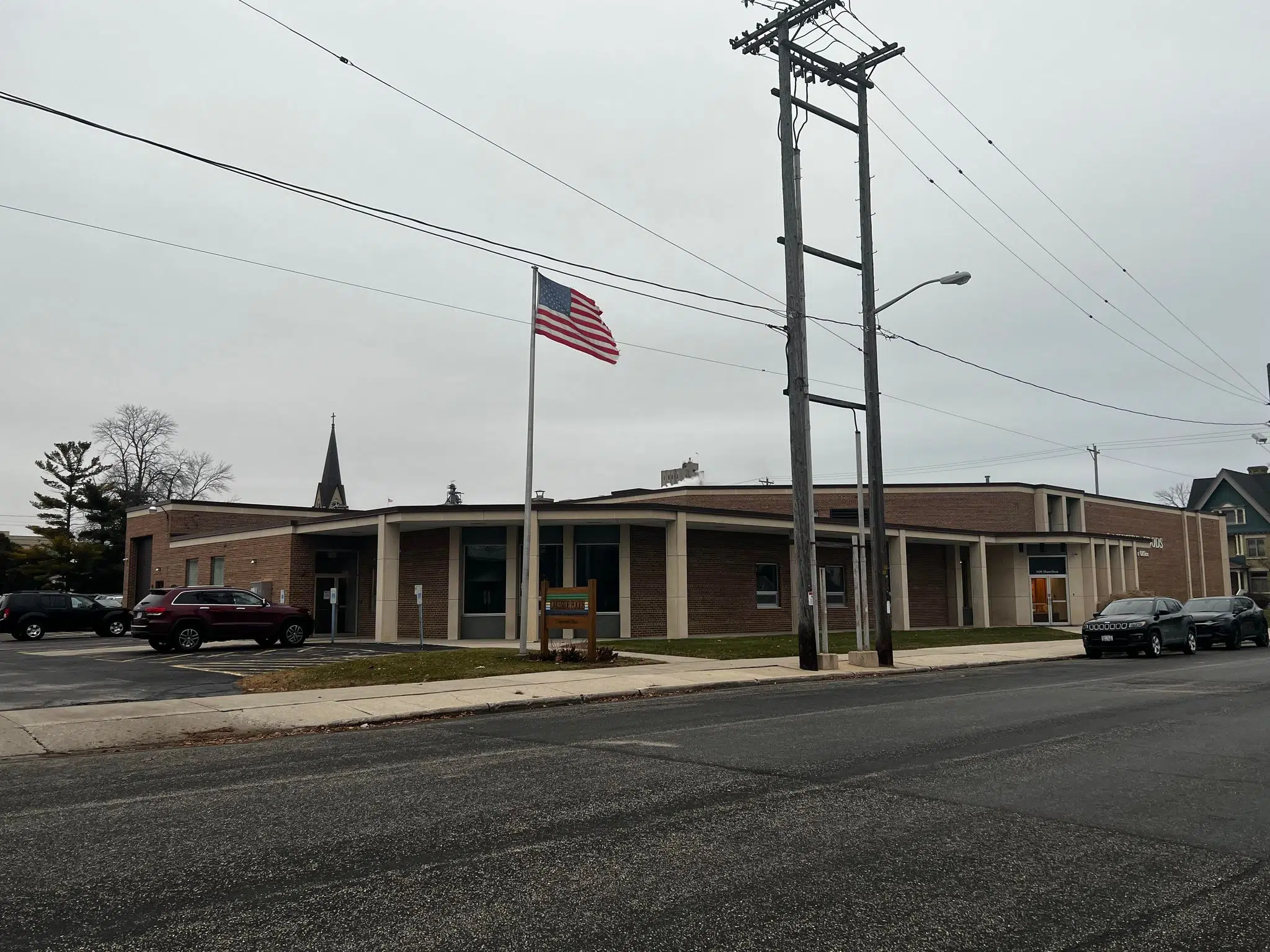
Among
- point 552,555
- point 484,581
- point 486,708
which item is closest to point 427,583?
point 484,581

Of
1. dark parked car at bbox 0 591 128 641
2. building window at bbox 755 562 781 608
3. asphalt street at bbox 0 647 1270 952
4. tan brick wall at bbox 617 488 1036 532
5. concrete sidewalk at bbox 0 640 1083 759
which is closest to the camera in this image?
asphalt street at bbox 0 647 1270 952

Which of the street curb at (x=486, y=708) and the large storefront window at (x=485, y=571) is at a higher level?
the large storefront window at (x=485, y=571)

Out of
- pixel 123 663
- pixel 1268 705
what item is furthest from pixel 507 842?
pixel 123 663

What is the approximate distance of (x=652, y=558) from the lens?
104 ft

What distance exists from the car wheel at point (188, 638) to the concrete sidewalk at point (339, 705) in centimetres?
1234

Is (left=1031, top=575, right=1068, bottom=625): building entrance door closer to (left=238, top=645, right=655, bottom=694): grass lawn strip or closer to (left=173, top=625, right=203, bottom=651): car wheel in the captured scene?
(left=238, top=645, right=655, bottom=694): grass lawn strip

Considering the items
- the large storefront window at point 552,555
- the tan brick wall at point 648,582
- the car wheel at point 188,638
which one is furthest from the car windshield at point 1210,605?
the car wheel at point 188,638

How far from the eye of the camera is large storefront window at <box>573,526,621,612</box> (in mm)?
31562

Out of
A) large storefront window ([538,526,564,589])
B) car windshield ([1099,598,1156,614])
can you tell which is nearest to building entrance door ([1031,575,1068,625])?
car windshield ([1099,598,1156,614])

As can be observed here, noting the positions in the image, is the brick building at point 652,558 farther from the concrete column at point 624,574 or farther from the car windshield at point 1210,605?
the car windshield at point 1210,605

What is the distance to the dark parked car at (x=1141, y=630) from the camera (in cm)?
2522

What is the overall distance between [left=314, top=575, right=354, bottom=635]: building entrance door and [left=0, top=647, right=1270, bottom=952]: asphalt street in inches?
986

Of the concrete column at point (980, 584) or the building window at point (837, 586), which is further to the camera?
the concrete column at point (980, 584)

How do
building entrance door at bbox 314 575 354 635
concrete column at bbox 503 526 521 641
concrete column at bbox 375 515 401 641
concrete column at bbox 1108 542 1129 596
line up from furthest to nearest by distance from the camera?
concrete column at bbox 1108 542 1129 596 → building entrance door at bbox 314 575 354 635 → concrete column at bbox 503 526 521 641 → concrete column at bbox 375 515 401 641
